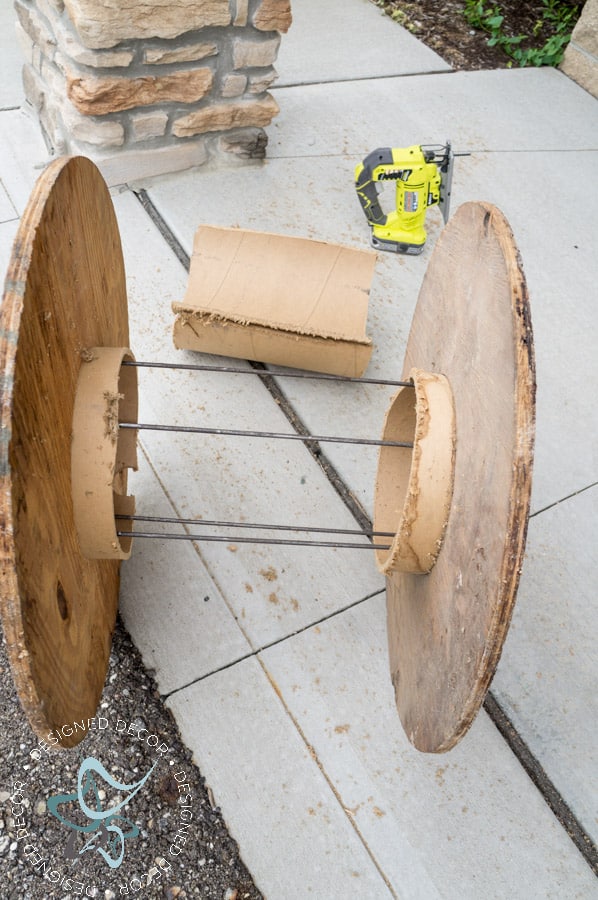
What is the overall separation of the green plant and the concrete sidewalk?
3.86 ft

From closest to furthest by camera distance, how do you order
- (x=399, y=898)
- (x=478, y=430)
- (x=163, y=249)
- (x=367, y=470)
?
1. (x=478, y=430)
2. (x=399, y=898)
3. (x=367, y=470)
4. (x=163, y=249)

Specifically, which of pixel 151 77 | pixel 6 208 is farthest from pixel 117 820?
pixel 151 77

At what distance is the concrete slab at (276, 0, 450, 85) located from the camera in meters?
3.54

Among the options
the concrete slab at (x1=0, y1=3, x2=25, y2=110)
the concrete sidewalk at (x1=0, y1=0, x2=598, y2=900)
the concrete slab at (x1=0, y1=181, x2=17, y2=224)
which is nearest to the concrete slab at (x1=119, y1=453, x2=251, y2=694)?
the concrete sidewalk at (x1=0, y1=0, x2=598, y2=900)

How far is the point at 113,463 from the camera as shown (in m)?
1.25

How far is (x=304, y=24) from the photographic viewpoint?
3.82 metres

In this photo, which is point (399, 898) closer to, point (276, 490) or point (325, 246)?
point (276, 490)

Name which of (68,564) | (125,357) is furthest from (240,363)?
(68,564)

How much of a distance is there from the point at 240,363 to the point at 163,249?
0.61 metres

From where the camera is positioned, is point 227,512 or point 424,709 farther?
point 227,512

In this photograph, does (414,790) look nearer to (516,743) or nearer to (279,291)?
(516,743)

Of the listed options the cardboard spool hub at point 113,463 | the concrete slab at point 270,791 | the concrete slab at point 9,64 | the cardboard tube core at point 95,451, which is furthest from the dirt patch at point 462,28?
the concrete slab at point 270,791

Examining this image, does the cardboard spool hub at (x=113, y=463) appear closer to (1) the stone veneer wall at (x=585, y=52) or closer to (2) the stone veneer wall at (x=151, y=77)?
(2) the stone veneer wall at (x=151, y=77)

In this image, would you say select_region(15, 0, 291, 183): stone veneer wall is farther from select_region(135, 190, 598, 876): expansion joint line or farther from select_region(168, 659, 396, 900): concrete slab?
select_region(168, 659, 396, 900): concrete slab
